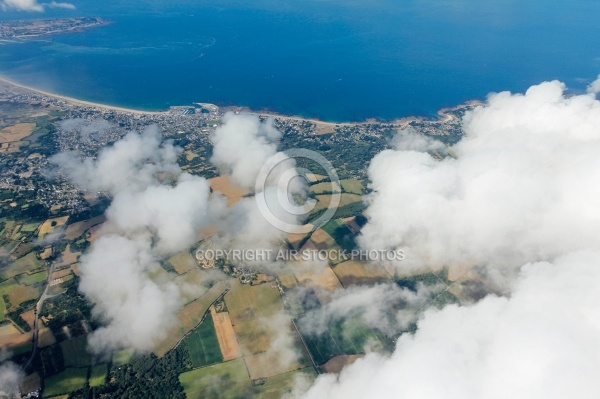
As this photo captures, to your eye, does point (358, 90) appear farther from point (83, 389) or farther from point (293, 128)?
point (83, 389)

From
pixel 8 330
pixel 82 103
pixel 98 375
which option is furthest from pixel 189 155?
pixel 98 375

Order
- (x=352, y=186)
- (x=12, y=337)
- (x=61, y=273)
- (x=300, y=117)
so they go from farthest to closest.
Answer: (x=300, y=117) → (x=352, y=186) → (x=61, y=273) → (x=12, y=337)

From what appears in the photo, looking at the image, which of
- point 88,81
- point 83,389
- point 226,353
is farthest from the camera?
point 88,81

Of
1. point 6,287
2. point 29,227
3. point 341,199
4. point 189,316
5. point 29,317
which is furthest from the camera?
point 341,199

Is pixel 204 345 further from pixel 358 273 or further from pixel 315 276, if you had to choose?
pixel 358 273

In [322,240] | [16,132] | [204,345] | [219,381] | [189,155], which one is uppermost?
[16,132]

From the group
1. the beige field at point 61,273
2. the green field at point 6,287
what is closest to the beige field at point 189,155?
the beige field at point 61,273

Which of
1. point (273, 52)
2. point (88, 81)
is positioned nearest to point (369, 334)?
point (88, 81)
